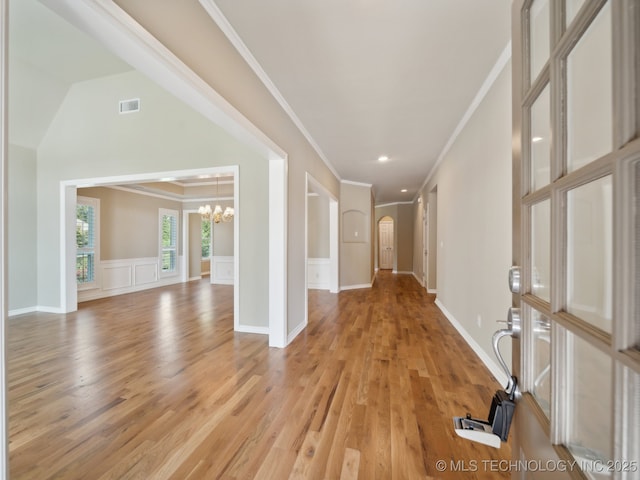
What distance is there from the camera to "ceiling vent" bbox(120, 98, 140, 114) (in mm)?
4027

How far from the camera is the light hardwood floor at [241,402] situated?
146 centimetres

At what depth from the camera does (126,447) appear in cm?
156

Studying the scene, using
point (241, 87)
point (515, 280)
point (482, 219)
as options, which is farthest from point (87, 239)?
point (515, 280)

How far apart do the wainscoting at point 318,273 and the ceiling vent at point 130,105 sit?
451 cm

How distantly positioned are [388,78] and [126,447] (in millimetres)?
3345

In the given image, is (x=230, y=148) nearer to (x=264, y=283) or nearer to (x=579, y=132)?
(x=264, y=283)

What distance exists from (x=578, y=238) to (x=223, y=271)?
25.8 ft

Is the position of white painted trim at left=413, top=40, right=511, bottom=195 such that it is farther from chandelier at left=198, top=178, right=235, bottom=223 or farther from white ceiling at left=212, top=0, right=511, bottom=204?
chandelier at left=198, top=178, right=235, bottom=223

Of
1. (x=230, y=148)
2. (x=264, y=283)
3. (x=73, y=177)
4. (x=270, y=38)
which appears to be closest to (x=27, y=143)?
(x=73, y=177)

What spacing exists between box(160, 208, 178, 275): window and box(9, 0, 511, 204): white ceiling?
10.3 ft

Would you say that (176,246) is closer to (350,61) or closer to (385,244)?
(350,61)

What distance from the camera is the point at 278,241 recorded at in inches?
116

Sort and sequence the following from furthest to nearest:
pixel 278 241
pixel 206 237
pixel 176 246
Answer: pixel 206 237 → pixel 176 246 → pixel 278 241

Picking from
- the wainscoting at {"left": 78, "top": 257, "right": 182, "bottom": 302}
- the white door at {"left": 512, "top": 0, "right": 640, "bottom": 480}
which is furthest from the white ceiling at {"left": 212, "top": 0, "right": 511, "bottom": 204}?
the wainscoting at {"left": 78, "top": 257, "right": 182, "bottom": 302}
